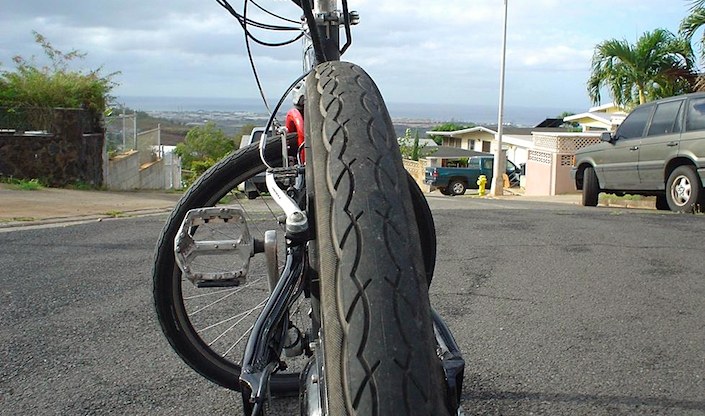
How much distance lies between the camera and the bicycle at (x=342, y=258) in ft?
4.62

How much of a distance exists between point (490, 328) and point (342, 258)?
9.74 feet

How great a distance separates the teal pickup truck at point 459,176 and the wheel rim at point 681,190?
75.4 ft

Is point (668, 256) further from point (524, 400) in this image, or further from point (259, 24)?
point (259, 24)

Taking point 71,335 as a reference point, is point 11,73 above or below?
above

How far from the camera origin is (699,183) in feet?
34.4

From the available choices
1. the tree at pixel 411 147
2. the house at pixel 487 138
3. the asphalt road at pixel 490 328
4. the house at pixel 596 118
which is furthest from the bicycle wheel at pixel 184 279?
the tree at pixel 411 147

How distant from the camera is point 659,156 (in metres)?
11.3

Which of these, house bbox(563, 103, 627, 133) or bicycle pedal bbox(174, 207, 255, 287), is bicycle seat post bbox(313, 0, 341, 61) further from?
house bbox(563, 103, 627, 133)

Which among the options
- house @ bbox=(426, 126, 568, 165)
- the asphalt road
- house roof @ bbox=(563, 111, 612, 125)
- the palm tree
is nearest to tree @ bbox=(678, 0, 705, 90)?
the palm tree

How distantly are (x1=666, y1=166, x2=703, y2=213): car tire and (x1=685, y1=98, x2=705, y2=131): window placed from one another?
1.93 ft

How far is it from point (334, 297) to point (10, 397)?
2.36m

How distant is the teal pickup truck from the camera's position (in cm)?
3434

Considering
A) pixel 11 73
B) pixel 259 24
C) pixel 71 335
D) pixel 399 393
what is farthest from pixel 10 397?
pixel 11 73

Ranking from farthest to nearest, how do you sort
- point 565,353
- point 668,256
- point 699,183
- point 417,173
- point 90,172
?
point 417,173
point 90,172
point 699,183
point 668,256
point 565,353
